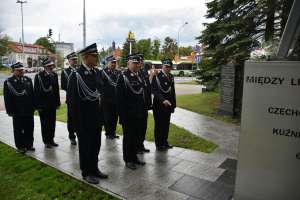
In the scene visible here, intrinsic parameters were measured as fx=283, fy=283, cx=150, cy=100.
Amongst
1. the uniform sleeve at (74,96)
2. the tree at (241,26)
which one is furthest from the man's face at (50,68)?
the tree at (241,26)

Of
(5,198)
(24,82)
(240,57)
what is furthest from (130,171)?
(240,57)

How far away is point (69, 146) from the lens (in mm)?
6777

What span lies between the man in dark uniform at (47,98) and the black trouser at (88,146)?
7.36 ft

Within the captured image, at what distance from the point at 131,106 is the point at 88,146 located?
3.61 ft

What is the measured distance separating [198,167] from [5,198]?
10.8 feet

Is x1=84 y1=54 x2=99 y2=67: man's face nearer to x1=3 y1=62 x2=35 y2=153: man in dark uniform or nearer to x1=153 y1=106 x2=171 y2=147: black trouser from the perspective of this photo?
x1=153 y1=106 x2=171 y2=147: black trouser

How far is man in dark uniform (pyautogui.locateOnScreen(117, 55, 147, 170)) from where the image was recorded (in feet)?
17.0

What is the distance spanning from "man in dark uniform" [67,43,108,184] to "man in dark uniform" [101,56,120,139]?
2728 mm

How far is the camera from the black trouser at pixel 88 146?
4.63 m

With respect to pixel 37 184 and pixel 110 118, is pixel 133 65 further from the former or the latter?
pixel 37 184

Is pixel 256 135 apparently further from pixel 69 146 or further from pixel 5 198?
pixel 69 146

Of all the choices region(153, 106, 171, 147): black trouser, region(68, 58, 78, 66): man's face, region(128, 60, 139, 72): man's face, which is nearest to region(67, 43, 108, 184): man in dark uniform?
region(128, 60, 139, 72): man's face

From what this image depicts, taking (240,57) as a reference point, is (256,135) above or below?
below

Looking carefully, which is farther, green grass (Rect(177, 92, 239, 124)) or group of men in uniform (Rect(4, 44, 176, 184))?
green grass (Rect(177, 92, 239, 124))
